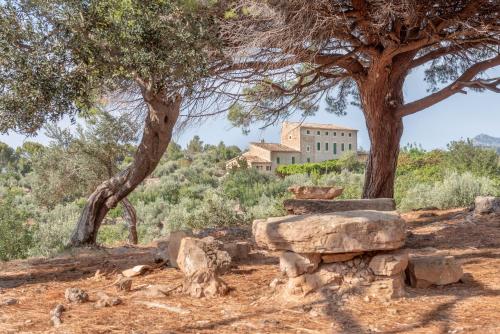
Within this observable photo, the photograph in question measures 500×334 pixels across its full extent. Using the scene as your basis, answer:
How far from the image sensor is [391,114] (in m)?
9.75

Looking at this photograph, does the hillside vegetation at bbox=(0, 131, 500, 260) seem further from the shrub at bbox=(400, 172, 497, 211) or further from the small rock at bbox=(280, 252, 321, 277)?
the small rock at bbox=(280, 252, 321, 277)

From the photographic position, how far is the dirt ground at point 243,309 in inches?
152

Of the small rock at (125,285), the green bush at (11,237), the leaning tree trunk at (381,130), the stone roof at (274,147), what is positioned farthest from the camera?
the stone roof at (274,147)

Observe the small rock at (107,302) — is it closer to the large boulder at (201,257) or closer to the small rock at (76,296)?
the small rock at (76,296)

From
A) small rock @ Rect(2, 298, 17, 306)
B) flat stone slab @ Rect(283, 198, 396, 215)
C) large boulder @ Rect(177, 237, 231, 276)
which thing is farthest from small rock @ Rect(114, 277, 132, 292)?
flat stone slab @ Rect(283, 198, 396, 215)

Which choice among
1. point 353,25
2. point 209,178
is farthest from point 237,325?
point 209,178

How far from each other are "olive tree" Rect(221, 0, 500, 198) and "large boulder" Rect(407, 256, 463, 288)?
365cm

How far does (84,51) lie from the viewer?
6078 millimetres

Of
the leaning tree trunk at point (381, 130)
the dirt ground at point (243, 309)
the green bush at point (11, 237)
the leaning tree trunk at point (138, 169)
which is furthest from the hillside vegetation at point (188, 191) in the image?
the dirt ground at point (243, 309)

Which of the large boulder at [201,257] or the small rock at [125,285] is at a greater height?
the large boulder at [201,257]

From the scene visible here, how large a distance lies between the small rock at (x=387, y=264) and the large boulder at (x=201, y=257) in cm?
161

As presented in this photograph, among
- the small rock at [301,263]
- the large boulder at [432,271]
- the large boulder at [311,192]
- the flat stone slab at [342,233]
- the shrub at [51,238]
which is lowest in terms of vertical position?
the shrub at [51,238]

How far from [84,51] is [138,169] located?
2.82 m

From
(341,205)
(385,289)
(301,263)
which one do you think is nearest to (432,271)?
(385,289)
